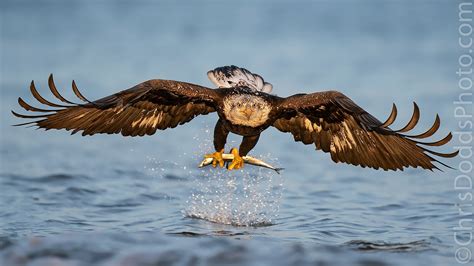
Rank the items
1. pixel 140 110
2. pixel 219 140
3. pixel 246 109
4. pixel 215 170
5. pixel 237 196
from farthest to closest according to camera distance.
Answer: pixel 215 170 < pixel 237 196 < pixel 219 140 < pixel 140 110 < pixel 246 109

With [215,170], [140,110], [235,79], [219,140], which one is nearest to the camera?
[140,110]

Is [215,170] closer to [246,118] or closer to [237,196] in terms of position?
[237,196]

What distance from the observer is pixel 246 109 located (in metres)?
8.44

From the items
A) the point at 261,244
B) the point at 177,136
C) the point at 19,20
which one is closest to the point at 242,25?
the point at 19,20

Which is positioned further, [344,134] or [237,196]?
[237,196]

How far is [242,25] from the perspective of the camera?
70.8 feet

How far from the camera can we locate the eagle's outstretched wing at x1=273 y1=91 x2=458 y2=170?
27.5ft

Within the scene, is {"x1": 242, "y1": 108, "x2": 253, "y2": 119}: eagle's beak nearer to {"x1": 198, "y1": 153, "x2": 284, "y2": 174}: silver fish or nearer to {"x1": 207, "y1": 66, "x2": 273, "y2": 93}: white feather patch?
{"x1": 198, "y1": 153, "x2": 284, "y2": 174}: silver fish

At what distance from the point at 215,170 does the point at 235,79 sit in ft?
8.60

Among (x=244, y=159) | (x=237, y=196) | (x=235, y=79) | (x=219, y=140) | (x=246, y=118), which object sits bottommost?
(x=237, y=196)

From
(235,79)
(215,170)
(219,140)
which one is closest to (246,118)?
(219,140)

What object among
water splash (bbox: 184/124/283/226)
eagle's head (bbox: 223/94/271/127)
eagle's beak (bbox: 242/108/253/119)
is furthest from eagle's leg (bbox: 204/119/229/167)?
water splash (bbox: 184/124/283/226)

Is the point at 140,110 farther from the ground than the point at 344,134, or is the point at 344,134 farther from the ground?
the point at 140,110

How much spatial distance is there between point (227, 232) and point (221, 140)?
34.5 inches
